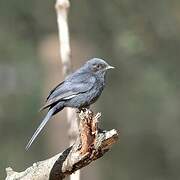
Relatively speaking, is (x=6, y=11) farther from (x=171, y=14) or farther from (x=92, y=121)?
(x=92, y=121)

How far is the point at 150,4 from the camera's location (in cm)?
1673

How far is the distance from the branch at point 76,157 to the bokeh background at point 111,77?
911 cm

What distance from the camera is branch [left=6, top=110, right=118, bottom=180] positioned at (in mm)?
6078

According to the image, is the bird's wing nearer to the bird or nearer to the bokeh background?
the bird

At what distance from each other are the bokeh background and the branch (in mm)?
9111

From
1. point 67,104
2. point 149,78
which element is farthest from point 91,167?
point 67,104

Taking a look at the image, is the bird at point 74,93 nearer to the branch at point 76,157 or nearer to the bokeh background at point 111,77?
the branch at point 76,157

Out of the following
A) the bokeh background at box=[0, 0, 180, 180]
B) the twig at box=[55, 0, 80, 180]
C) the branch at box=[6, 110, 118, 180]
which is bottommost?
the branch at box=[6, 110, 118, 180]

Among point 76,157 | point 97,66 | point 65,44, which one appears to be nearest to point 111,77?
point 97,66

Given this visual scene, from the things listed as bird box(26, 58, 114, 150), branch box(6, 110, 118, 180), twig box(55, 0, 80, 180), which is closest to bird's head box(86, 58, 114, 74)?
bird box(26, 58, 114, 150)

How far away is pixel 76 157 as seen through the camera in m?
6.09

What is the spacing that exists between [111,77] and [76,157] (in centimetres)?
1293

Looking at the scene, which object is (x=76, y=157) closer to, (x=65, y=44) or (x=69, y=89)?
(x=65, y=44)

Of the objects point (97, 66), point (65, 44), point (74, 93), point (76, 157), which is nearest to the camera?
point (76, 157)
